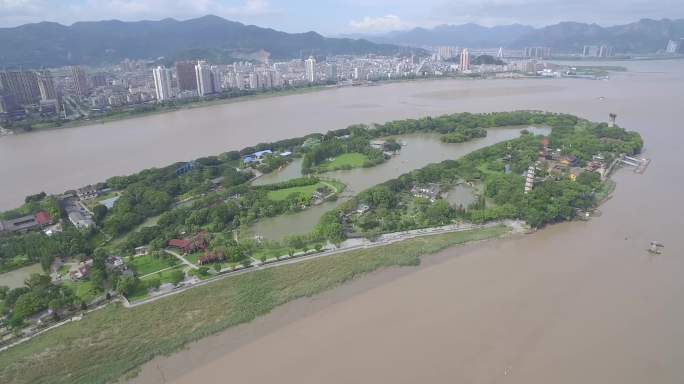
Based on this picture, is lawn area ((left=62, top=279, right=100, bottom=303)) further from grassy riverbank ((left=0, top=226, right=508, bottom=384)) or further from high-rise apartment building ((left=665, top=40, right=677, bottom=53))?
high-rise apartment building ((left=665, top=40, right=677, bottom=53))

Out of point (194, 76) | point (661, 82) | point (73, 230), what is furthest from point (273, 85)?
point (661, 82)

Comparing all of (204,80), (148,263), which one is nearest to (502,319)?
(148,263)

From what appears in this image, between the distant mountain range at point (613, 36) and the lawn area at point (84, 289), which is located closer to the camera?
the lawn area at point (84, 289)

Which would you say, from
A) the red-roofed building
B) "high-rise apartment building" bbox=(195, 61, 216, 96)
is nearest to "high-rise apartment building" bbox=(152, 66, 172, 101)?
"high-rise apartment building" bbox=(195, 61, 216, 96)

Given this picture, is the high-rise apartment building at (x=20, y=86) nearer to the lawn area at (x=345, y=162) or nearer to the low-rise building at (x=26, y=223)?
the low-rise building at (x=26, y=223)

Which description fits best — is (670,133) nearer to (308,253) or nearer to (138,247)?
(308,253)

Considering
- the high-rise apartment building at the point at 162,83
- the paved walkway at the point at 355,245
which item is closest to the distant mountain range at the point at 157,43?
the high-rise apartment building at the point at 162,83

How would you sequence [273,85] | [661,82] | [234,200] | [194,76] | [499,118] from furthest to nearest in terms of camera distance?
1. [273,85]
2. [661,82]
3. [194,76]
4. [499,118]
5. [234,200]
